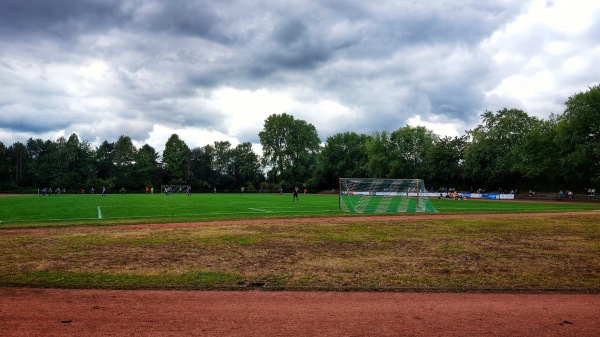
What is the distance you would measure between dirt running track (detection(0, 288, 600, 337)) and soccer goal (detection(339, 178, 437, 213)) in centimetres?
2695

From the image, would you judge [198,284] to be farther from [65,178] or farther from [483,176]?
[65,178]

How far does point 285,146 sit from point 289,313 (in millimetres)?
102889

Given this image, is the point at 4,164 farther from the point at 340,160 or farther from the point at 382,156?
the point at 382,156

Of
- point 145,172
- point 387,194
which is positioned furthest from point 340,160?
point 387,194

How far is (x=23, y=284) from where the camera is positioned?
29.3ft

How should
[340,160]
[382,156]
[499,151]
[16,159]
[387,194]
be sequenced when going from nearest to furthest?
[387,194], [499,151], [382,156], [340,160], [16,159]

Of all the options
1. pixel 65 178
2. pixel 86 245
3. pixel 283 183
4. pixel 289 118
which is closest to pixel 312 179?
pixel 283 183

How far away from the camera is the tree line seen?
187ft

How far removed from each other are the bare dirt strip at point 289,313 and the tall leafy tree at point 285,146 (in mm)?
99731

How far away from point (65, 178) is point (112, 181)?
1260 centimetres

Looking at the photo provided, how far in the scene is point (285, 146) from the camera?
110 m

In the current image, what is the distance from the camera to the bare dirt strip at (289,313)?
6297 millimetres

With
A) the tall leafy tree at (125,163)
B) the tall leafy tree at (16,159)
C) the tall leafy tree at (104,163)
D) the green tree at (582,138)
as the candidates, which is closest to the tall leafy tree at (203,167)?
the tall leafy tree at (125,163)

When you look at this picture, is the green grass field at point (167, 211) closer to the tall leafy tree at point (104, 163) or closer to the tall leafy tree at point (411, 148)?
the tall leafy tree at point (411, 148)
